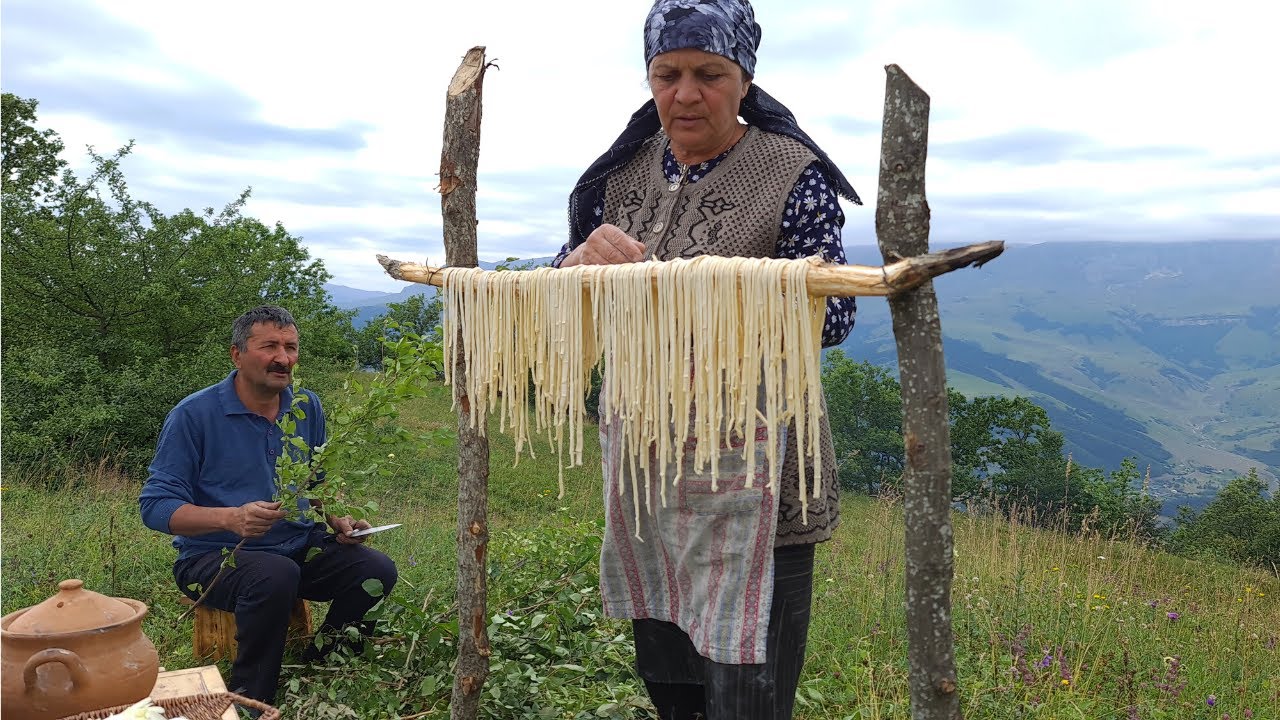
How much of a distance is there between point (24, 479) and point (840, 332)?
32.2 feet

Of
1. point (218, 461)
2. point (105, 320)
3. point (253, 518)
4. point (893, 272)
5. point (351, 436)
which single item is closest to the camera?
point (893, 272)

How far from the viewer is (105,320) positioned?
1070 centimetres

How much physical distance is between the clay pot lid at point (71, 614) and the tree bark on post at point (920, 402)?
199 cm

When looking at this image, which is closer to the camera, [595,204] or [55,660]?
[55,660]

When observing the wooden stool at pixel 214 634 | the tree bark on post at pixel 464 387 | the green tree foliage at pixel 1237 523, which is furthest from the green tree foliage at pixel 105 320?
the green tree foliage at pixel 1237 523

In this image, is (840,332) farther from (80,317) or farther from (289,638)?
(80,317)

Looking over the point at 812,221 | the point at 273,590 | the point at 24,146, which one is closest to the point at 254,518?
the point at 273,590

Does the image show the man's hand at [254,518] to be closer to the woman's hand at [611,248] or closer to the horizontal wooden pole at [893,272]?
the woman's hand at [611,248]

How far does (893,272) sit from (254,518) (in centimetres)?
320

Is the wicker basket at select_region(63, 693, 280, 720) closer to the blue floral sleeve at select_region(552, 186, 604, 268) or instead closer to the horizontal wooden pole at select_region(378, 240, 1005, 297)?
the blue floral sleeve at select_region(552, 186, 604, 268)

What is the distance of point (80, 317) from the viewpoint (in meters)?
10.7

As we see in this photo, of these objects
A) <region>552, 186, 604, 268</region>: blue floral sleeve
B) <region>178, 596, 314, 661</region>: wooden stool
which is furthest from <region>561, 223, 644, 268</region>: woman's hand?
<region>178, 596, 314, 661</region>: wooden stool

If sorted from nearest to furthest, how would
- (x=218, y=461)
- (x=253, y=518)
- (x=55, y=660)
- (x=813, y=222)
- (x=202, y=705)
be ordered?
(x=813, y=222)
(x=55, y=660)
(x=202, y=705)
(x=253, y=518)
(x=218, y=461)

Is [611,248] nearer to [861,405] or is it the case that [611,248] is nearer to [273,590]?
[273,590]
